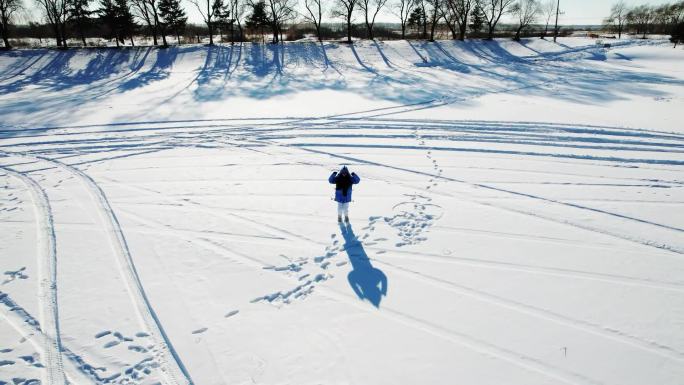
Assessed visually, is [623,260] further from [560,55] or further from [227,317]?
[560,55]

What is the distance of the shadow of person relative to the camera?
19.5ft

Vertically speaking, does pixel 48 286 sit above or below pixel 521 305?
above

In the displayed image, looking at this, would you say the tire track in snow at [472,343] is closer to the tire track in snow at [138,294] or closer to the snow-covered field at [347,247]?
the snow-covered field at [347,247]

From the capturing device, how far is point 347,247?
7219 mm

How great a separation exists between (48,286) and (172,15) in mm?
41681

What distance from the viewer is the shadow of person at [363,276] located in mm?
5938

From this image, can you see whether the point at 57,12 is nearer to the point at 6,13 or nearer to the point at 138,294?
the point at 6,13

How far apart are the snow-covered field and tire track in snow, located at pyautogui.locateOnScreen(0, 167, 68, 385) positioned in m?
0.04

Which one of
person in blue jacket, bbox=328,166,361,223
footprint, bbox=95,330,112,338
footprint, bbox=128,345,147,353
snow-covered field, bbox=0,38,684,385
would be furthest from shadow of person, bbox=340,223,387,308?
footprint, bbox=95,330,112,338

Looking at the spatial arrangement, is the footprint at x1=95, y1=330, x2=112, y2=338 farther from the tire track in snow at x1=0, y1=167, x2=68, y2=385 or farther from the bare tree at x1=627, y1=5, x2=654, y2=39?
the bare tree at x1=627, y1=5, x2=654, y2=39

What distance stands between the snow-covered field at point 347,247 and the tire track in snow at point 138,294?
3 cm

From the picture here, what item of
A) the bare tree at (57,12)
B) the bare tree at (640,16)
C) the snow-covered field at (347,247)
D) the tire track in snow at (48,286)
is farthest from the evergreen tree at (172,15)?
the bare tree at (640,16)

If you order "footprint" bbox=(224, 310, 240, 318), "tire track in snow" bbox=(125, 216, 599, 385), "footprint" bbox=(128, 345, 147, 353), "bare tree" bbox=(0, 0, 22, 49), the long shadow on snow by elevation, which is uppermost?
"bare tree" bbox=(0, 0, 22, 49)

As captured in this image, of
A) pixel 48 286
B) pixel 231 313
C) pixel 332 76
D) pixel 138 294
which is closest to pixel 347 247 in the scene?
pixel 231 313
